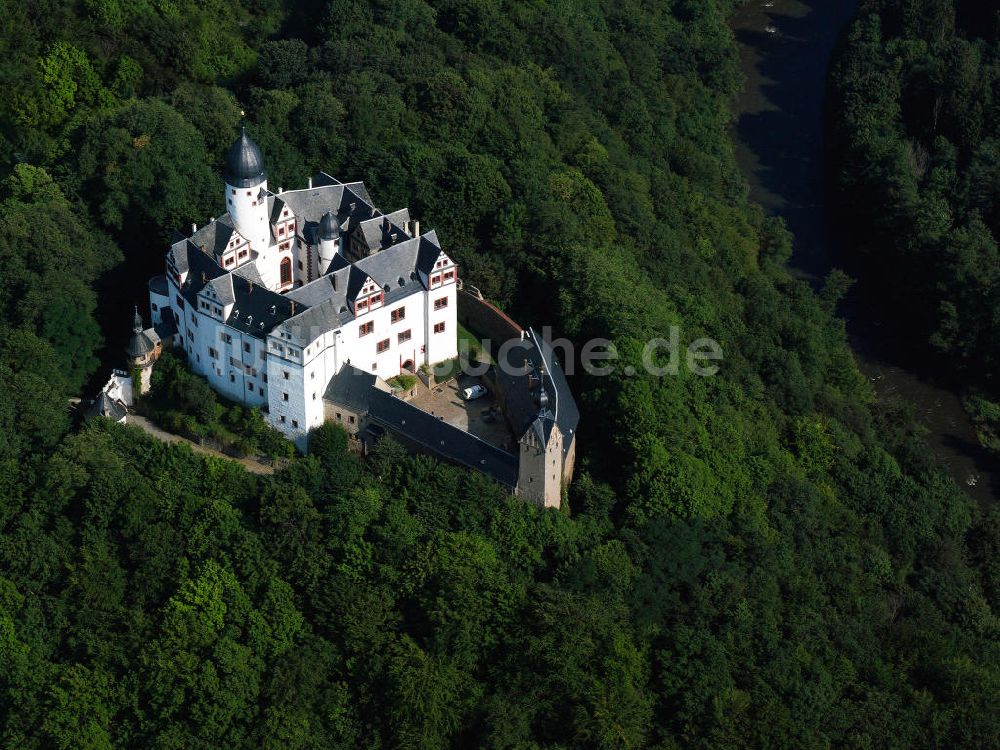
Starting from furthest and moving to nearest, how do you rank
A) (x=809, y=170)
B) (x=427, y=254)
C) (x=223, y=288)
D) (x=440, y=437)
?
(x=809, y=170) < (x=427, y=254) < (x=223, y=288) < (x=440, y=437)

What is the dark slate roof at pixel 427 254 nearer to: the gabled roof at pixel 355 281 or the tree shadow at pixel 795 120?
the gabled roof at pixel 355 281

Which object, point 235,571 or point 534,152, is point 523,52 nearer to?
point 534,152

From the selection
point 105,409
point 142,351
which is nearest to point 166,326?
point 142,351

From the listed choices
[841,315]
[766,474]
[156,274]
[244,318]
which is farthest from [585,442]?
[841,315]

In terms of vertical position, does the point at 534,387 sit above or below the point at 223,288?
below

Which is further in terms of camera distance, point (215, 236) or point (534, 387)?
point (215, 236)

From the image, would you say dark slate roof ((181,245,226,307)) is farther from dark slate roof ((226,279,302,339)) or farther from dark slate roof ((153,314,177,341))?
dark slate roof ((153,314,177,341))

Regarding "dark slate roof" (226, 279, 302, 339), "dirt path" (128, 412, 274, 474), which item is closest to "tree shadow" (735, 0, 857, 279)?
"dark slate roof" (226, 279, 302, 339)

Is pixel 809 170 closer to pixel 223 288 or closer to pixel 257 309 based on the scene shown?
pixel 257 309
